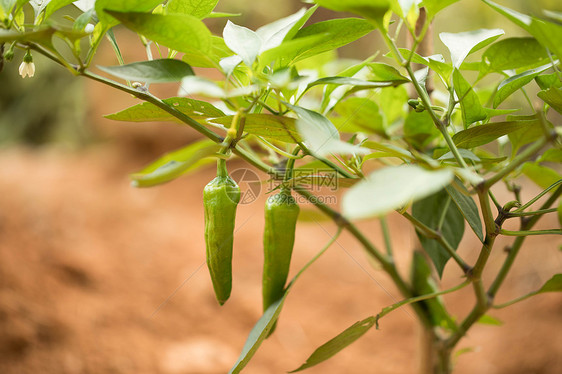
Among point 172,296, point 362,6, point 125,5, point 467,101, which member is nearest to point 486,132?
point 467,101

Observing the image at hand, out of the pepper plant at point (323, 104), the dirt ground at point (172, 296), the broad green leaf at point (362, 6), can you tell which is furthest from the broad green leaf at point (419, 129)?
the dirt ground at point (172, 296)

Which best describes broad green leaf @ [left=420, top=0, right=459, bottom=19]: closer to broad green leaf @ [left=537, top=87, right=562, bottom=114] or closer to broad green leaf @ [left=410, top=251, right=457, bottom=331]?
broad green leaf @ [left=537, top=87, right=562, bottom=114]

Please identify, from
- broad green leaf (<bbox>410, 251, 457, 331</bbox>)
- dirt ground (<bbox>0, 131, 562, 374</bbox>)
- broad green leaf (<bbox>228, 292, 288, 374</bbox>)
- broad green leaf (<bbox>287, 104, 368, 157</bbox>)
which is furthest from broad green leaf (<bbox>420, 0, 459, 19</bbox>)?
dirt ground (<bbox>0, 131, 562, 374</bbox>)

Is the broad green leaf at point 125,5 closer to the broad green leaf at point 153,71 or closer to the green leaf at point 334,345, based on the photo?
the broad green leaf at point 153,71

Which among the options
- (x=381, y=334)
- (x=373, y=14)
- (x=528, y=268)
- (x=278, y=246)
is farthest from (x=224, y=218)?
(x=528, y=268)

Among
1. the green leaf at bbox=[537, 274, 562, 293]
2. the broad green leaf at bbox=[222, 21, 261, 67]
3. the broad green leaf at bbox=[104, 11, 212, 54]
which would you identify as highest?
the broad green leaf at bbox=[104, 11, 212, 54]

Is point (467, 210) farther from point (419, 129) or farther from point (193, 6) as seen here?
point (193, 6)

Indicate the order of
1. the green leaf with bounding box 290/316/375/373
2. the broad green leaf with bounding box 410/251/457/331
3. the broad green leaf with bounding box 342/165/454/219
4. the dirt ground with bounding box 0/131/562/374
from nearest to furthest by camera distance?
the broad green leaf with bounding box 342/165/454/219
the green leaf with bounding box 290/316/375/373
the broad green leaf with bounding box 410/251/457/331
the dirt ground with bounding box 0/131/562/374

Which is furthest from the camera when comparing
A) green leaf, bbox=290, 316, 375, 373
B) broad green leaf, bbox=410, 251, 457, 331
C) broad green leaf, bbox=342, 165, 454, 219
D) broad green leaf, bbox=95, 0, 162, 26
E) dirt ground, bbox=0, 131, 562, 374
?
dirt ground, bbox=0, 131, 562, 374
